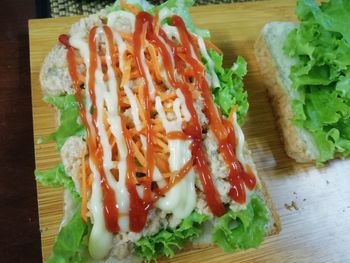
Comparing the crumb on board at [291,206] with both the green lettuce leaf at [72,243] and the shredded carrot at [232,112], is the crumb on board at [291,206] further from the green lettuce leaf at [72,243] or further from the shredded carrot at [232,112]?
the green lettuce leaf at [72,243]

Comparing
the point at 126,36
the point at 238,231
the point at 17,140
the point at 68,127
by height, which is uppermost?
the point at 126,36

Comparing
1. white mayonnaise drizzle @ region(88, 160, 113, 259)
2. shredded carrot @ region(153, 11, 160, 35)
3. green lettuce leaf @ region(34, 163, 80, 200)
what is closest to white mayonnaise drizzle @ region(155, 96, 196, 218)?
white mayonnaise drizzle @ region(88, 160, 113, 259)

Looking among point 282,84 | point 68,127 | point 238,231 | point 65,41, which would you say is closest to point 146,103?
point 68,127

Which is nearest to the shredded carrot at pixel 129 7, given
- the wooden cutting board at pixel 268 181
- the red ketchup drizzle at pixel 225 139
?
the red ketchup drizzle at pixel 225 139

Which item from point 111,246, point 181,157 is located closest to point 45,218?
point 111,246

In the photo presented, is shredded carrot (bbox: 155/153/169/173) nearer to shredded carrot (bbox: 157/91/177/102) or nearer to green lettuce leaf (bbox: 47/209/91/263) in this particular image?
shredded carrot (bbox: 157/91/177/102)

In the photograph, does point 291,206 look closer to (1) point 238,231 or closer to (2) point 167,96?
(1) point 238,231

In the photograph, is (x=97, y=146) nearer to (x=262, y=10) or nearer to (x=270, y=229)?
(x=270, y=229)
